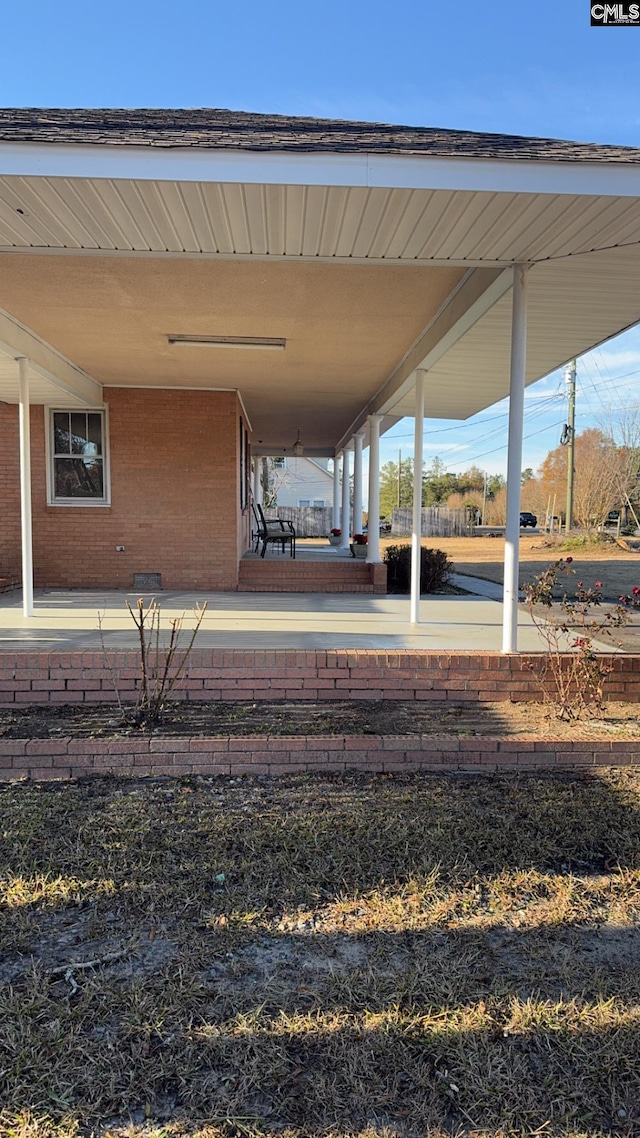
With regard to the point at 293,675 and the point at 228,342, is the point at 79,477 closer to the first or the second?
the point at 228,342

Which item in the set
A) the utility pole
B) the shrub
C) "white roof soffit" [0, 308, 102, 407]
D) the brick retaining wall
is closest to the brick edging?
the shrub

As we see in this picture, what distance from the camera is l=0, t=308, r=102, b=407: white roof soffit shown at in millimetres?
6094

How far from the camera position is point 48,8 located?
6418 millimetres

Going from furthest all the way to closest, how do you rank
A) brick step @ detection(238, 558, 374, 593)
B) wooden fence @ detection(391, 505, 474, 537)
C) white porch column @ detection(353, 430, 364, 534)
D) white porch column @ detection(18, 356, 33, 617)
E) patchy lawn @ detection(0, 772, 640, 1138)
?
wooden fence @ detection(391, 505, 474, 537), white porch column @ detection(353, 430, 364, 534), brick step @ detection(238, 558, 374, 593), white porch column @ detection(18, 356, 33, 617), patchy lawn @ detection(0, 772, 640, 1138)

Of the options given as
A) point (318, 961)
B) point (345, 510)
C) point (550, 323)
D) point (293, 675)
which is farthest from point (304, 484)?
point (318, 961)

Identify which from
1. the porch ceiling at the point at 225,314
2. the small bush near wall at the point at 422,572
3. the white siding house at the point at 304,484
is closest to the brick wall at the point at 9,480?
the porch ceiling at the point at 225,314

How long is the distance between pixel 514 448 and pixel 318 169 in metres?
2.16

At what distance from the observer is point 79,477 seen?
890cm

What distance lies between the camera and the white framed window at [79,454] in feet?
29.1

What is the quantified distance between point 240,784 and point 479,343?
4.40 metres

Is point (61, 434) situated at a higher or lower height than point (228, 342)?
lower

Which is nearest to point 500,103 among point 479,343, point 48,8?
point 479,343

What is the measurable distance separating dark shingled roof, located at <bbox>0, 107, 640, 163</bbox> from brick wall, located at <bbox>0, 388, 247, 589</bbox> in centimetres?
474

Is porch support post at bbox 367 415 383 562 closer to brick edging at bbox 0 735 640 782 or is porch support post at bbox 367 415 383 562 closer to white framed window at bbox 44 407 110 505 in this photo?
white framed window at bbox 44 407 110 505
